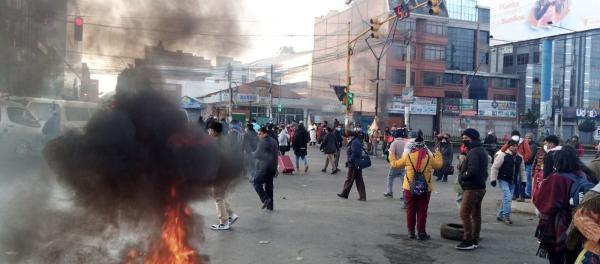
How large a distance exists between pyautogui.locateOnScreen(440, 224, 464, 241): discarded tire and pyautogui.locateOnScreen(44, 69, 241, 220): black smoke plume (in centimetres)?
391

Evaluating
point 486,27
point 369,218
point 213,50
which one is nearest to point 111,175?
point 213,50

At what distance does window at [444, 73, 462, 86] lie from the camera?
53.2 m

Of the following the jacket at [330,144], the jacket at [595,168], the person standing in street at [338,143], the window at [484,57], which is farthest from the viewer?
the window at [484,57]

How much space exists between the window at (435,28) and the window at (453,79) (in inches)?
239

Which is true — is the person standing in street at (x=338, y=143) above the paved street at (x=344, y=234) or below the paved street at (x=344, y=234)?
above

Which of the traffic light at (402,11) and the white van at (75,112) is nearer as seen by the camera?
the white van at (75,112)

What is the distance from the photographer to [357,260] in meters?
6.00

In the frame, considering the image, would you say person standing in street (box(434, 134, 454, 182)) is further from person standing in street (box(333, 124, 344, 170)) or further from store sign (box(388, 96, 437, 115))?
store sign (box(388, 96, 437, 115))

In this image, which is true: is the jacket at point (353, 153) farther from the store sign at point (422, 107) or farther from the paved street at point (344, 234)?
the store sign at point (422, 107)

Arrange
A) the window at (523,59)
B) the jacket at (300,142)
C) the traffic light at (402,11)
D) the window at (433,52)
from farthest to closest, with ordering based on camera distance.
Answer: the window at (523,59) < the window at (433,52) < the traffic light at (402,11) < the jacket at (300,142)

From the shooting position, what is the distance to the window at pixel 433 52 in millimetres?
48812

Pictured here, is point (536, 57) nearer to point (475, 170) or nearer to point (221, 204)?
point (475, 170)

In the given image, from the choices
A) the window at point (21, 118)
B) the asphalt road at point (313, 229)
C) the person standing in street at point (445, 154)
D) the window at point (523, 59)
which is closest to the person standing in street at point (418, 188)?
the asphalt road at point (313, 229)

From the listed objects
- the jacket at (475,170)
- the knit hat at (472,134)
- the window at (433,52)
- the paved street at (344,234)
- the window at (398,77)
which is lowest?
the paved street at (344,234)
